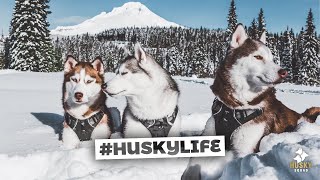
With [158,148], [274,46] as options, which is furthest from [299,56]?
[158,148]

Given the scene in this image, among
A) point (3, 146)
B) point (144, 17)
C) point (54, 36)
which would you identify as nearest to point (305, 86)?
point (144, 17)

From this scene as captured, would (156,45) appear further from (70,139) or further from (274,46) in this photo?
(70,139)

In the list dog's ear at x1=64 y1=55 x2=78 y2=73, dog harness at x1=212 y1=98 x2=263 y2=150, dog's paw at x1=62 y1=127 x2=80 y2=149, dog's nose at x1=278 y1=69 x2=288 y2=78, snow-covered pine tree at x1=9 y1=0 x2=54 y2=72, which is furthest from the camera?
snow-covered pine tree at x1=9 y1=0 x2=54 y2=72

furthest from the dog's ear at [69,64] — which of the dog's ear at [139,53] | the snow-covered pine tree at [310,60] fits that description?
the snow-covered pine tree at [310,60]

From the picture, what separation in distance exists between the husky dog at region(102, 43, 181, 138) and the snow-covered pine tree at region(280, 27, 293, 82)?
1017 mm

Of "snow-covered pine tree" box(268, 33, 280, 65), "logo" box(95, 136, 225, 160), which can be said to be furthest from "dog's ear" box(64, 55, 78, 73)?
"snow-covered pine tree" box(268, 33, 280, 65)

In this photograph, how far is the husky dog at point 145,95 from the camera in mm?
4344

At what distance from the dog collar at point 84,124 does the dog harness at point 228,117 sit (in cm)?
113

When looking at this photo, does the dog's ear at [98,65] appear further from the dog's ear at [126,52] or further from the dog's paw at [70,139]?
the dog's paw at [70,139]

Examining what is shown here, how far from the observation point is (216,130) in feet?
14.7

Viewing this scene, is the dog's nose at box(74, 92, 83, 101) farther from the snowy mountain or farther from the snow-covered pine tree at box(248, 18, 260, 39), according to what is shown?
the snow-covered pine tree at box(248, 18, 260, 39)

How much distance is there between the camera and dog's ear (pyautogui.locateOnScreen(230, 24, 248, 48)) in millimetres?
4043

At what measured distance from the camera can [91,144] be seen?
481 cm

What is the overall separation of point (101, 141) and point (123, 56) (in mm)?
901
